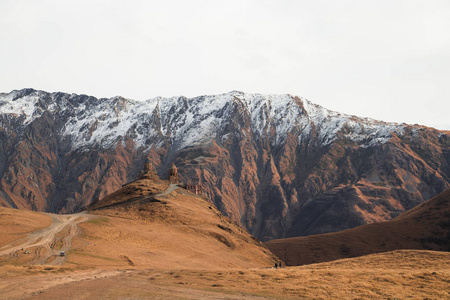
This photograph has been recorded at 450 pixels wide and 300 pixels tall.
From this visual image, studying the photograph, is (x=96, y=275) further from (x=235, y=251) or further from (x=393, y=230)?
(x=393, y=230)

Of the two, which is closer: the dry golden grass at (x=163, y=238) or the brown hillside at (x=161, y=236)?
the dry golden grass at (x=163, y=238)

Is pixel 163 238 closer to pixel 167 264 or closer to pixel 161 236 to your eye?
pixel 161 236

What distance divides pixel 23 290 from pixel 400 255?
45072mm

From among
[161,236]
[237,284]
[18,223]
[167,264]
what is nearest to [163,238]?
[161,236]

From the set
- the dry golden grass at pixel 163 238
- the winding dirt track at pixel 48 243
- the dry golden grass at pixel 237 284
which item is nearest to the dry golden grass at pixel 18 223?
the winding dirt track at pixel 48 243

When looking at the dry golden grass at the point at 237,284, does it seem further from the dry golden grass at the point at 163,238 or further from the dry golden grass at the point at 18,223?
the dry golden grass at the point at 18,223

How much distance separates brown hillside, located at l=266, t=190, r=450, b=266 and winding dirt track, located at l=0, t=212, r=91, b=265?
262 ft

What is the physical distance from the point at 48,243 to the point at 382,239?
4304 inches

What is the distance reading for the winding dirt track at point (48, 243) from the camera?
55.9m

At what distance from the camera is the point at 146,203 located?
10538 cm

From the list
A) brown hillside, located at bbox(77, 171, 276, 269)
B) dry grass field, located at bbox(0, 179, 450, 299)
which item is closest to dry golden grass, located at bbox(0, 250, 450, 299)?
dry grass field, located at bbox(0, 179, 450, 299)

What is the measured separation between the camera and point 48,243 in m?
65.2

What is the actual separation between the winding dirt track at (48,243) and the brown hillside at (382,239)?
80.0m

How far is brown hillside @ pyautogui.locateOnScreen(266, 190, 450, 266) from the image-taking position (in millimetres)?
129250
